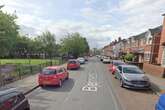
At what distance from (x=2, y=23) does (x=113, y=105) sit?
12.6 metres

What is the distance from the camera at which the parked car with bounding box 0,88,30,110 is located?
4957mm

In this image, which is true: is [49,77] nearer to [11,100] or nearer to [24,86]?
[24,86]

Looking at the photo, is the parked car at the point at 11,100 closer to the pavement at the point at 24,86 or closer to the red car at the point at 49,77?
the pavement at the point at 24,86

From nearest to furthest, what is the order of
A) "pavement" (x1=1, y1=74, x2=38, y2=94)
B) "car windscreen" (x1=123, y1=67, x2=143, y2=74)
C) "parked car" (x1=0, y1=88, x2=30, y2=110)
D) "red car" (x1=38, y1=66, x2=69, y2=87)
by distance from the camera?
"parked car" (x1=0, y1=88, x2=30, y2=110) → "pavement" (x1=1, y1=74, x2=38, y2=94) → "red car" (x1=38, y1=66, x2=69, y2=87) → "car windscreen" (x1=123, y1=67, x2=143, y2=74)

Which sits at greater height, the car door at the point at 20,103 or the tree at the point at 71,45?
the tree at the point at 71,45

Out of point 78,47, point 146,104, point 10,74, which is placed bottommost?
point 146,104

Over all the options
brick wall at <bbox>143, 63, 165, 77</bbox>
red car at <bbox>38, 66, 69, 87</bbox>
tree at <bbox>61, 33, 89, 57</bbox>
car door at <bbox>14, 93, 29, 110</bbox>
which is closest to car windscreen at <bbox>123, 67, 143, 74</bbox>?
brick wall at <bbox>143, 63, 165, 77</bbox>

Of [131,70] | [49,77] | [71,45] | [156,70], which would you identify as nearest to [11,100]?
[49,77]

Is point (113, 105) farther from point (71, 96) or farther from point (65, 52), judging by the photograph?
point (65, 52)

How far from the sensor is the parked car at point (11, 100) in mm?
4957

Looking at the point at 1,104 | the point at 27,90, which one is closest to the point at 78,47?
the point at 27,90

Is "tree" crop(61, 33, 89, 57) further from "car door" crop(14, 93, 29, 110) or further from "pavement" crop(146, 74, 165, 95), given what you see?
"car door" crop(14, 93, 29, 110)

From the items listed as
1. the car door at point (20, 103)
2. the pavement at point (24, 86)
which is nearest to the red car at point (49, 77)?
the pavement at point (24, 86)

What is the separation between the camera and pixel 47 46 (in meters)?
57.2
